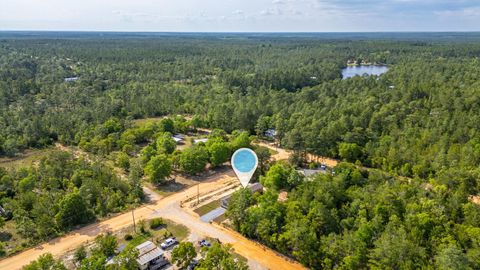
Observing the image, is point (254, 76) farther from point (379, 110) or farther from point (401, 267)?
point (401, 267)

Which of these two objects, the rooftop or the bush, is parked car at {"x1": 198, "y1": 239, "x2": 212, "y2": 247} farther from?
the bush

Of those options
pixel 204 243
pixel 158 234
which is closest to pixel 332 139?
pixel 204 243

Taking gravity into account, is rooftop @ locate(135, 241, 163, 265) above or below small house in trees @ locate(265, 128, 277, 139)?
above

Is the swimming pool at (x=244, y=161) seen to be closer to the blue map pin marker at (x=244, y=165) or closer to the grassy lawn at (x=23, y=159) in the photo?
the blue map pin marker at (x=244, y=165)

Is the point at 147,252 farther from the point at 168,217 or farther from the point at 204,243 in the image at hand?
the point at 168,217

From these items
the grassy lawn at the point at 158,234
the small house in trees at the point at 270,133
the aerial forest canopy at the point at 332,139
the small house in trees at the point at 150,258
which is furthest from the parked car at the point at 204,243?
the small house in trees at the point at 270,133

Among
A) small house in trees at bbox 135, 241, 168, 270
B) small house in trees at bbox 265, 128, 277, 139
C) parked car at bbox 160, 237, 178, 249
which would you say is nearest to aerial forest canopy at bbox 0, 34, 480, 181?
small house in trees at bbox 265, 128, 277, 139
